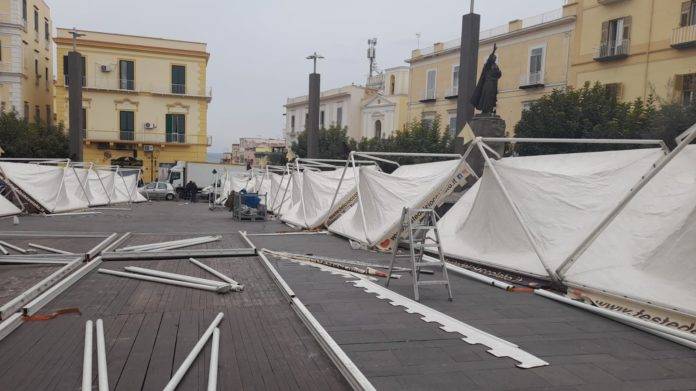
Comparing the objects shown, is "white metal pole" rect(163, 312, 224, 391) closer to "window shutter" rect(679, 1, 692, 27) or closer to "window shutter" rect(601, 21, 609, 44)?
"window shutter" rect(679, 1, 692, 27)

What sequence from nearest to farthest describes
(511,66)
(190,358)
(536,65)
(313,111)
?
(190,358) < (313,111) < (536,65) < (511,66)

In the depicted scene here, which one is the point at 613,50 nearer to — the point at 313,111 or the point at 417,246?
the point at 313,111

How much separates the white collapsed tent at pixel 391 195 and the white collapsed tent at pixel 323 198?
1535 mm

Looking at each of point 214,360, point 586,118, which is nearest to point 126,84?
point 586,118

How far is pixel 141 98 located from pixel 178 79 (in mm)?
3522

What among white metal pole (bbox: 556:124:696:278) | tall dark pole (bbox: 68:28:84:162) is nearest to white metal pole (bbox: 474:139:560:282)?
white metal pole (bbox: 556:124:696:278)

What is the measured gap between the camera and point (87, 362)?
4.00 metres

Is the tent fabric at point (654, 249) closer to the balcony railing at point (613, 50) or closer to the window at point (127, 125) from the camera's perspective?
the balcony railing at point (613, 50)

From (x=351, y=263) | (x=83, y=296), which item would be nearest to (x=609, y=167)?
(x=351, y=263)

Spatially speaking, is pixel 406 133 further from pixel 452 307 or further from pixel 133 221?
pixel 452 307

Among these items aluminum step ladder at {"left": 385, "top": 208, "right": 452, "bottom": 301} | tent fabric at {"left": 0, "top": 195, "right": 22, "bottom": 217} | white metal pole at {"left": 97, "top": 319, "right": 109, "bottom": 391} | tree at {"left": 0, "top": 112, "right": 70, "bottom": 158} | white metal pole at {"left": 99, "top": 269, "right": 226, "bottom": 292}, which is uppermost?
tree at {"left": 0, "top": 112, "right": 70, "bottom": 158}

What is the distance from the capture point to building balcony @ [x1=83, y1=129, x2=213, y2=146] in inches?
1644

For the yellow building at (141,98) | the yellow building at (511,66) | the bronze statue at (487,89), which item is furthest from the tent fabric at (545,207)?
the yellow building at (141,98)

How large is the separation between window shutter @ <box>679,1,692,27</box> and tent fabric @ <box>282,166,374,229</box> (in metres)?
17.0
